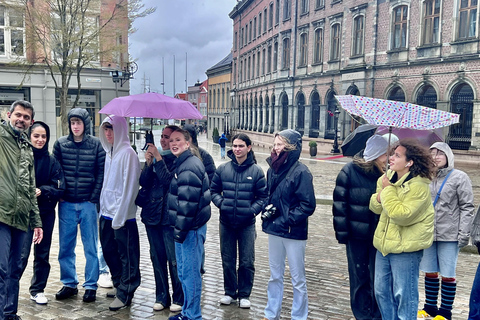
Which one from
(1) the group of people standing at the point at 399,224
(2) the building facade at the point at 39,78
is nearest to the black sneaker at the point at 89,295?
(1) the group of people standing at the point at 399,224

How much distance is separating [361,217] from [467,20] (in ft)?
75.8

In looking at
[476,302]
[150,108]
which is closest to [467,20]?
[476,302]

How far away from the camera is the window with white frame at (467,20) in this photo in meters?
23.0

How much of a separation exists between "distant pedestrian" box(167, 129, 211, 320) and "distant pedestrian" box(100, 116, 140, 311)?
63 cm

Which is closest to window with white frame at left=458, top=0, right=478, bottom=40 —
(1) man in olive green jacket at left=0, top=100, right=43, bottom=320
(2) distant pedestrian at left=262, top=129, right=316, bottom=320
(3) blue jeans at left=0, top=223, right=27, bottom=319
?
(2) distant pedestrian at left=262, top=129, right=316, bottom=320

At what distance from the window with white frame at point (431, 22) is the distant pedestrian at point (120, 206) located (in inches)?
952

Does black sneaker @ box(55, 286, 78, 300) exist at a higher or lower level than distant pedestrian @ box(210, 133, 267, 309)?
lower

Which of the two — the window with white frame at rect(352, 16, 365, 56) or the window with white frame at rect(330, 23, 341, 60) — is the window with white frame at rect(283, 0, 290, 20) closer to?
the window with white frame at rect(330, 23, 341, 60)

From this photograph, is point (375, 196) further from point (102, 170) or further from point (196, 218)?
point (102, 170)

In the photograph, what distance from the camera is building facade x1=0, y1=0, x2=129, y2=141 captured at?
2322cm

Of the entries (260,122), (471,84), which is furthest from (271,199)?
(260,122)

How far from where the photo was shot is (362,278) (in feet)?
14.4

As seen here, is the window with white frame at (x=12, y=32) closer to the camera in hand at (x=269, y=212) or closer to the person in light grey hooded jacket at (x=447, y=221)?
the camera in hand at (x=269, y=212)

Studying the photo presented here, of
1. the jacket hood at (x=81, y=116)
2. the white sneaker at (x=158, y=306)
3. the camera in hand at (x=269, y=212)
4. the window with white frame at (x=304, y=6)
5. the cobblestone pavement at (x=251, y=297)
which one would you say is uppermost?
the window with white frame at (x=304, y=6)
